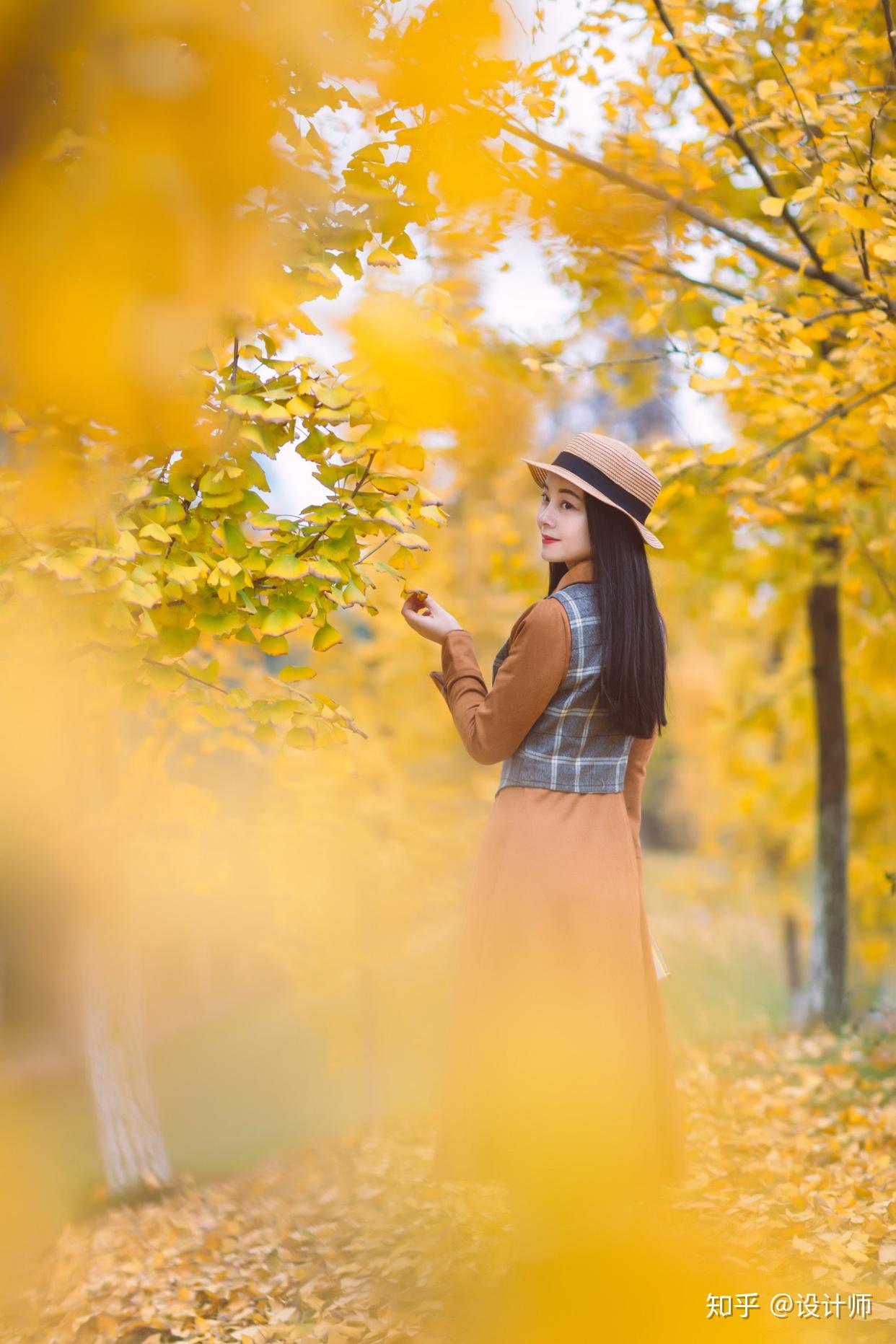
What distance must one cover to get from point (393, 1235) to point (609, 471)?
2512 millimetres

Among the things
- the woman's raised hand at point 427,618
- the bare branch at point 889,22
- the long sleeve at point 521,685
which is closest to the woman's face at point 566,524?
the long sleeve at point 521,685

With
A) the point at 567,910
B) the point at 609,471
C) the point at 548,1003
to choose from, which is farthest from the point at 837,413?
the point at 548,1003

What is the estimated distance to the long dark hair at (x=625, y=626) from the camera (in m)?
2.47

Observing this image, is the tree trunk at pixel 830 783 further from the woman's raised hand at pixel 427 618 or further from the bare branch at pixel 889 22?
the woman's raised hand at pixel 427 618

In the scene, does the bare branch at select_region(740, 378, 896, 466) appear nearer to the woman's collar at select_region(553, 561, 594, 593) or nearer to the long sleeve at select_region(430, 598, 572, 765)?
the woman's collar at select_region(553, 561, 594, 593)

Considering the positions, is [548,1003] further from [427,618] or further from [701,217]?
[701,217]

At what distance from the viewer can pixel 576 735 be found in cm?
258

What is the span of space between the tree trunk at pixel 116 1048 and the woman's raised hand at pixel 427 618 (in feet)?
9.29

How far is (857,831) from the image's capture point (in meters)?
8.34

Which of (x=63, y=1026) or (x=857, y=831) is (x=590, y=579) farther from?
(x=63, y=1026)

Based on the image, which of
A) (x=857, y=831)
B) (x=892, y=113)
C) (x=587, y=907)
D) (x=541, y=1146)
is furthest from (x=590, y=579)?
(x=857, y=831)

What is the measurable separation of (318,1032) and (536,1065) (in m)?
9.26

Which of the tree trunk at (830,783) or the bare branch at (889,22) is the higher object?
the bare branch at (889,22)

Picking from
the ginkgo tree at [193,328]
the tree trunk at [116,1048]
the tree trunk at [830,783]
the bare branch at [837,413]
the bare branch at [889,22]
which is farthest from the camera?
the tree trunk at [830,783]
